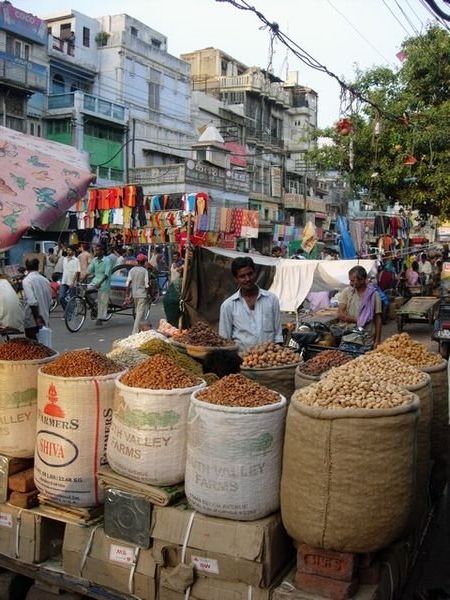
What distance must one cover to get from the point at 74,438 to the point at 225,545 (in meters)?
0.95

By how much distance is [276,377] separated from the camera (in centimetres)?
397

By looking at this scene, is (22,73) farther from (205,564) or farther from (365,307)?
(205,564)

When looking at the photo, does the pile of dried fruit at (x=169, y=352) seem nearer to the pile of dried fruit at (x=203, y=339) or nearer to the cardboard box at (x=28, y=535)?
the pile of dried fruit at (x=203, y=339)

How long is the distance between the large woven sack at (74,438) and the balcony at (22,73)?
28.5 meters

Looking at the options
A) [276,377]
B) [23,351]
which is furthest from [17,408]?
[276,377]

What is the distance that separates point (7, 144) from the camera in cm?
350

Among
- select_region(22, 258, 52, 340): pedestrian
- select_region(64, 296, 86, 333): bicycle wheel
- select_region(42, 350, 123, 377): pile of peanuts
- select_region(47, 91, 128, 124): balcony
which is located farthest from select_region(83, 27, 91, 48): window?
select_region(42, 350, 123, 377): pile of peanuts

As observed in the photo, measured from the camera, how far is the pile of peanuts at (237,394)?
279cm

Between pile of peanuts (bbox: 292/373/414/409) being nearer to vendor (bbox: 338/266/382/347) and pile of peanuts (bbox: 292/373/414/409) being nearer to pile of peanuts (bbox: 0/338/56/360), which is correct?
pile of peanuts (bbox: 0/338/56/360)

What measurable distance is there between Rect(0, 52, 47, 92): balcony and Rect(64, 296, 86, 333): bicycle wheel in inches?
745

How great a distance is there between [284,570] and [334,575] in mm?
302

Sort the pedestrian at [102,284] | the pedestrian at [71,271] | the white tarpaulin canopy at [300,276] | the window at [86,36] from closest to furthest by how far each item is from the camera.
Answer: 1. the white tarpaulin canopy at [300,276]
2. the pedestrian at [102,284]
3. the pedestrian at [71,271]
4. the window at [86,36]

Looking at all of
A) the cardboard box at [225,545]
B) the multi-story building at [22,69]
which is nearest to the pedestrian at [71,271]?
the cardboard box at [225,545]

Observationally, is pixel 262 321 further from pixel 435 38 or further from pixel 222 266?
pixel 435 38
